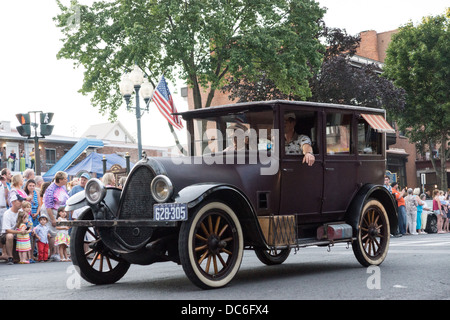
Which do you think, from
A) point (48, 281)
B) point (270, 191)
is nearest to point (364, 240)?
point (270, 191)

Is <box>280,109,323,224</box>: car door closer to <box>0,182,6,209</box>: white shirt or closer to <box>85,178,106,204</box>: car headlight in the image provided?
<box>85,178,106,204</box>: car headlight

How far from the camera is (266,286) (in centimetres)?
668

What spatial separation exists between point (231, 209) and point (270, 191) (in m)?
0.91

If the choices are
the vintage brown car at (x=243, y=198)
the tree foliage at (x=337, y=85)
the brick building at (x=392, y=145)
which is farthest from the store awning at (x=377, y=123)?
the brick building at (x=392, y=145)

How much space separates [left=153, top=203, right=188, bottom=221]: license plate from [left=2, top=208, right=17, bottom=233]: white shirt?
7.42m

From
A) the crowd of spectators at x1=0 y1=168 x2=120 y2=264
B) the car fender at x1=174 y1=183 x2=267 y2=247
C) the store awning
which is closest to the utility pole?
the crowd of spectators at x1=0 y1=168 x2=120 y2=264

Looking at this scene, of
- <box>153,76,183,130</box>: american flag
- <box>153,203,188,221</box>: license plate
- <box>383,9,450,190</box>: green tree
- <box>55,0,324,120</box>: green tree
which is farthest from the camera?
<box>383,9,450,190</box>: green tree

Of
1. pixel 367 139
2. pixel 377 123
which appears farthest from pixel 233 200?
pixel 377 123

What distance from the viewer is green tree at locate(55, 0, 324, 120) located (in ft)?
87.0

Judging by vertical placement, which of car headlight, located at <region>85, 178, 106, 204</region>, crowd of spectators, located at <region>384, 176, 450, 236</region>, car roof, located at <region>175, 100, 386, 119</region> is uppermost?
car roof, located at <region>175, 100, 386, 119</region>

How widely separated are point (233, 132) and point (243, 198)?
4.92 ft

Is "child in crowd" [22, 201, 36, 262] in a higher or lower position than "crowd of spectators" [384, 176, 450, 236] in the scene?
higher

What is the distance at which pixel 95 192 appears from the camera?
7.05 meters

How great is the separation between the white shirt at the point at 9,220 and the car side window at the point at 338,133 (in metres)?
7.34
